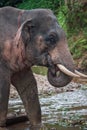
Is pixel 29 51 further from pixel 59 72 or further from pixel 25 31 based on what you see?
pixel 59 72

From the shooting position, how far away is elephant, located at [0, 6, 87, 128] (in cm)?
782

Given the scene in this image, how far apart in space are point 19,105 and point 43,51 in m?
3.18

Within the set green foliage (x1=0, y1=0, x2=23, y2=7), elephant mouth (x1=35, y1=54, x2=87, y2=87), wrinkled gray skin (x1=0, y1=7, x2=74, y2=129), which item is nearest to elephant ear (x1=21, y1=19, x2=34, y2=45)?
wrinkled gray skin (x1=0, y1=7, x2=74, y2=129)

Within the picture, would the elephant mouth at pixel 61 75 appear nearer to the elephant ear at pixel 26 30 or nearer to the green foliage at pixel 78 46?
the elephant ear at pixel 26 30

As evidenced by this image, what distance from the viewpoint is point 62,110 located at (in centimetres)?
995

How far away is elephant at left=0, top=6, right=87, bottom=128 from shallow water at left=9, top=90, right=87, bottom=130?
352mm

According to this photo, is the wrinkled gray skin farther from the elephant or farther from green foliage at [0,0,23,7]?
green foliage at [0,0,23,7]

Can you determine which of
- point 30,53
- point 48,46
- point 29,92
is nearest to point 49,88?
point 29,92

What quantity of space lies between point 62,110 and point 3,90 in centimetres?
169

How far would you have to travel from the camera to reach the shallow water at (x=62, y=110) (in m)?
8.60

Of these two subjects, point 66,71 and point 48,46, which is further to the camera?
point 48,46

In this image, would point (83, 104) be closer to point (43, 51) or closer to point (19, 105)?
point (19, 105)

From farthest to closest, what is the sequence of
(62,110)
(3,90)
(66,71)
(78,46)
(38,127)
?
(78,46) < (62,110) < (38,127) < (3,90) < (66,71)

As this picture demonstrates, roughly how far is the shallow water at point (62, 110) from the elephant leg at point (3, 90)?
0.24 meters
